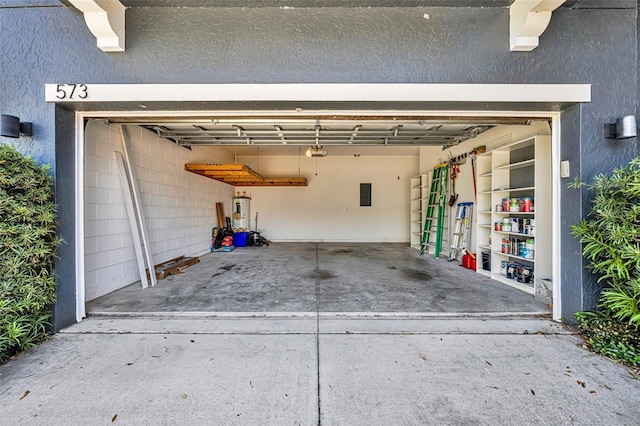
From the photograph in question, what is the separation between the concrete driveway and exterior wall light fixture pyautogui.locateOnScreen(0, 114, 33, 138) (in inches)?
73.7

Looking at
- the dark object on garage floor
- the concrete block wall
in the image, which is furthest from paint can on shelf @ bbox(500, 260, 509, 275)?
the concrete block wall

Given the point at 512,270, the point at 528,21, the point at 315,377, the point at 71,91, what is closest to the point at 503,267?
the point at 512,270

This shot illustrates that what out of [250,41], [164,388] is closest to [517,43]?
[250,41]

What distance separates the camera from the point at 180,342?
2434 mm

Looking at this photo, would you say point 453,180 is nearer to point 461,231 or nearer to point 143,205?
point 461,231

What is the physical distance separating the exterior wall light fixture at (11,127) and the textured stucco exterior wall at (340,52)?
19 cm

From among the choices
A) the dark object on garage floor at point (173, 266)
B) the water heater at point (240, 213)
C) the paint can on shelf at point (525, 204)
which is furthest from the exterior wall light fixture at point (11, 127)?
the water heater at point (240, 213)

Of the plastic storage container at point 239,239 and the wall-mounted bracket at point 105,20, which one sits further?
the plastic storage container at point 239,239

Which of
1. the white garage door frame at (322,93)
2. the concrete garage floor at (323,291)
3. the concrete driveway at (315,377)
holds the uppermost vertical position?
the white garage door frame at (322,93)

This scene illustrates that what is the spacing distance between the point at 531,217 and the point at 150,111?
17.4 ft

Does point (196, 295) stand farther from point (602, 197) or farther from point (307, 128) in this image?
point (602, 197)

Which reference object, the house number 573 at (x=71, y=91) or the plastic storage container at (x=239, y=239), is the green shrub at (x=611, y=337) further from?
the plastic storage container at (x=239, y=239)

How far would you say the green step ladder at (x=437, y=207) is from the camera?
21.6 feet

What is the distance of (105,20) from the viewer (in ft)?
8.02
